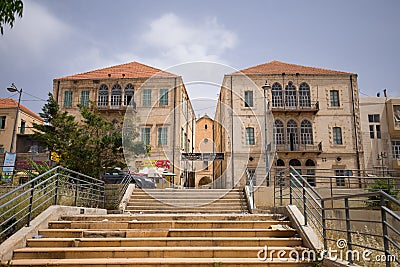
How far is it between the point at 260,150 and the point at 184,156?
6.70m

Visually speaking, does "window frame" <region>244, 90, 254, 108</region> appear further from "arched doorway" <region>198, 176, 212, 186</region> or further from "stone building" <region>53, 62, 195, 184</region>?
"arched doorway" <region>198, 176, 212, 186</region>

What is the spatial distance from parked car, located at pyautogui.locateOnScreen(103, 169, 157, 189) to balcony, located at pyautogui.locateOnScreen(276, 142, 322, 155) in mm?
13179

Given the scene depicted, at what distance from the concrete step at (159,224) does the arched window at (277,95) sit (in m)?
22.6

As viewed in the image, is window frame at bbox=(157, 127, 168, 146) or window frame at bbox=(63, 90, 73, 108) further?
window frame at bbox=(63, 90, 73, 108)

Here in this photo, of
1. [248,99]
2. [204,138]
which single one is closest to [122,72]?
[204,138]

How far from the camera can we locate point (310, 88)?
2881 centimetres

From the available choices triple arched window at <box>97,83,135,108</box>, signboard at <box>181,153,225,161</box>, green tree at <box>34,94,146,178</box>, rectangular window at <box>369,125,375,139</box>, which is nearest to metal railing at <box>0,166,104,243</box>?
green tree at <box>34,94,146,178</box>

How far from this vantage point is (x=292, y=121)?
1127 inches

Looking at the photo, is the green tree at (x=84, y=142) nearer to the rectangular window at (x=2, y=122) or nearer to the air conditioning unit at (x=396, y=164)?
the rectangular window at (x=2, y=122)

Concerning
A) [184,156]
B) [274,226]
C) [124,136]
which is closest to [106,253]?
[274,226]

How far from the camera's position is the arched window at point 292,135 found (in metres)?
27.9

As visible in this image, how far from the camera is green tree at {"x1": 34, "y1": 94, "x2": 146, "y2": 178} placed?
16109mm

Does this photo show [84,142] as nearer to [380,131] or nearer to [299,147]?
[299,147]

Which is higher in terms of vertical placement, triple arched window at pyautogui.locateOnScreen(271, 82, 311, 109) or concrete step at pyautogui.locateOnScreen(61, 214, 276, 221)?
triple arched window at pyautogui.locateOnScreen(271, 82, 311, 109)
